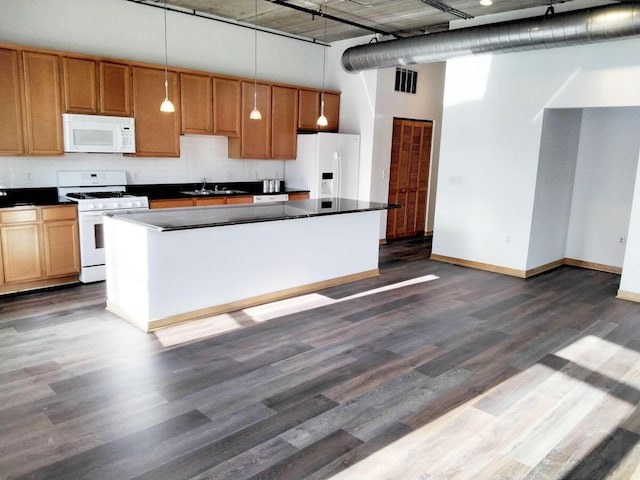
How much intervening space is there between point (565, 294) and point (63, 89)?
614 cm

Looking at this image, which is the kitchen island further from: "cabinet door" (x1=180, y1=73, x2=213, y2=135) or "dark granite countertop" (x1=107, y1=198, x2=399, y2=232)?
"cabinet door" (x1=180, y1=73, x2=213, y2=135)

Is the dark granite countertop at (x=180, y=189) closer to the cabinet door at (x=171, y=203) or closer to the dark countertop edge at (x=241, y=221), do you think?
the cabinet door at (x=171, y=203)

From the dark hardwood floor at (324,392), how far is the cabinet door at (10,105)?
1.61 metres

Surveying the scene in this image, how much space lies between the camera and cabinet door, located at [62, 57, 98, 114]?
5.40 metres

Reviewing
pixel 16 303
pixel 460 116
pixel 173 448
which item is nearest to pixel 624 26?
pixel 460 116

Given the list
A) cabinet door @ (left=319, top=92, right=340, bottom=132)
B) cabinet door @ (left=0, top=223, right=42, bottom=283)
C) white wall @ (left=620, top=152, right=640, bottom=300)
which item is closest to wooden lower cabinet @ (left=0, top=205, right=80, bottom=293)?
cabinet door @ (left=0, top=223, right=42, bottom=283)

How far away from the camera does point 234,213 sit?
4945 millimetres

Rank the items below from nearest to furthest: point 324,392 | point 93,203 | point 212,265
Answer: point 324,392 → point 212,265 → point 93,203

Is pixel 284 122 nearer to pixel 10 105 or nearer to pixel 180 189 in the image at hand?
pixel 180 189

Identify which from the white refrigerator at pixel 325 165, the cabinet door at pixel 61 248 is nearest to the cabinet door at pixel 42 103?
the cabinet door at pixel 61 248

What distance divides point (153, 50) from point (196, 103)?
843 mm

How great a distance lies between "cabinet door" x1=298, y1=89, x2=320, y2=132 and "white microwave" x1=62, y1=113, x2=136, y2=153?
2739mm

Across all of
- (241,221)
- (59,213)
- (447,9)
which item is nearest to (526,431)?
(241,221)

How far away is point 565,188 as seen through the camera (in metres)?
6.93
